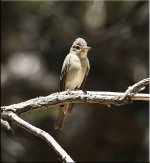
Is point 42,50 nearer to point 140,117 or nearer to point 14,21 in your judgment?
point 14,21

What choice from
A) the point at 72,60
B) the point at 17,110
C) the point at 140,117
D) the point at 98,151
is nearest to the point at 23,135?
the point at 98,151

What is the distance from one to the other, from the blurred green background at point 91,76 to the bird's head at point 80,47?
9.20ft

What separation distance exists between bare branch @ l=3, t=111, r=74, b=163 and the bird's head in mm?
2113

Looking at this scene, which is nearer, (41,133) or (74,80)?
(41,133)

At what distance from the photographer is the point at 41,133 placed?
2.92m

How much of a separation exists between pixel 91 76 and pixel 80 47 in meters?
3.23

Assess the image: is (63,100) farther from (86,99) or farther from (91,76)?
(91,76)

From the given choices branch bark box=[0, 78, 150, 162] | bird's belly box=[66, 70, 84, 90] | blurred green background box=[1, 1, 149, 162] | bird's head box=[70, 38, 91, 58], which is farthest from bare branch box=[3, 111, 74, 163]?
blurred green background box=[1, 1, 149, 162]

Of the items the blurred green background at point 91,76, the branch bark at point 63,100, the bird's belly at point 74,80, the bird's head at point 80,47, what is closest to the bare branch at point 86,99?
the branch bark at point 63,100

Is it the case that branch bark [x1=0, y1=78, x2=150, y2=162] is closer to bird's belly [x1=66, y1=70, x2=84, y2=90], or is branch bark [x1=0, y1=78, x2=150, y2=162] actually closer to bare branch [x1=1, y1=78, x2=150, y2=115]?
bare branch [x1=1, y1=78, x2=150, y2=115]

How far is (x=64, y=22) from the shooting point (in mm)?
8648

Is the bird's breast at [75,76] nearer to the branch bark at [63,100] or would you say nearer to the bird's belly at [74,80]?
the bird's belly at [74,80]

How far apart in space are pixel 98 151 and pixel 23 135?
1.22 metres

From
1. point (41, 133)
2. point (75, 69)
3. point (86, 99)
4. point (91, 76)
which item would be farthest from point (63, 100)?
point (91, 76)
